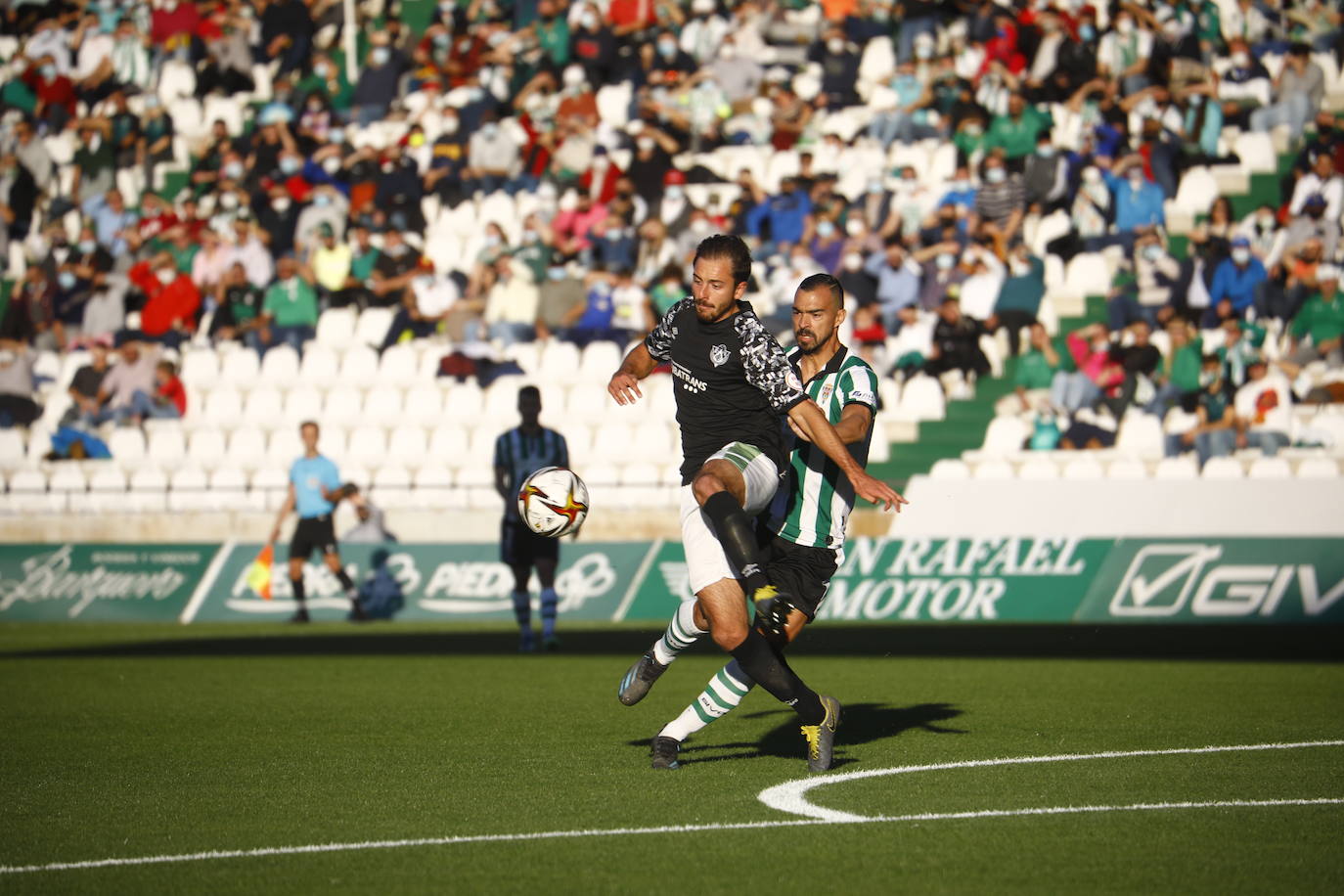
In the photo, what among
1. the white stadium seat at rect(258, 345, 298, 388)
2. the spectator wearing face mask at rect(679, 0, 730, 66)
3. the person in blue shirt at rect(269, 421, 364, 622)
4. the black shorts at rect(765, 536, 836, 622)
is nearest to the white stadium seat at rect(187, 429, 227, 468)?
the white stadium seat at rect(258, 345, 298, 388)

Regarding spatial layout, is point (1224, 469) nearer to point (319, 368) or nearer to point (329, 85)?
point (319, 368)

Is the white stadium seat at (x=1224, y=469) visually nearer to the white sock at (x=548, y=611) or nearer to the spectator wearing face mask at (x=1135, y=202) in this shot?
the spectator wearing face mask at (x=1135, y=202)

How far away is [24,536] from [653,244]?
886 centimetres

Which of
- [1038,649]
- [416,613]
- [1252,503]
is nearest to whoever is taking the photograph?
[1038,649]

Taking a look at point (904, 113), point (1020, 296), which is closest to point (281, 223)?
point (904, 113)

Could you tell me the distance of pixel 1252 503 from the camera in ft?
58.3

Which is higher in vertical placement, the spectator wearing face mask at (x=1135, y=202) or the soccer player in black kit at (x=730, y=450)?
the spectator wearing face mask at (x=1135, y=202)

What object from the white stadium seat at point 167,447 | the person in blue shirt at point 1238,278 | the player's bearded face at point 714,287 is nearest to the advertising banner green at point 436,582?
the white stadium seat at point 167,447

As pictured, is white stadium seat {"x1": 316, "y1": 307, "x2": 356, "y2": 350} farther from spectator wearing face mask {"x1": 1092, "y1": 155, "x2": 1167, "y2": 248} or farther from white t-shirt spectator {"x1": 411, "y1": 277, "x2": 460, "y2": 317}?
spectator wearing face mask {"x1": 1092, "y1": 155, "x2": 1167, "y2": 248}

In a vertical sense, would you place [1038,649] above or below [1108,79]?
below

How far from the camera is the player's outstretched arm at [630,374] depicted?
25.5 feet

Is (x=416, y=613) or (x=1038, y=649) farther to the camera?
(x=416, y=613)

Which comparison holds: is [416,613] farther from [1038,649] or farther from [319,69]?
[319,69]

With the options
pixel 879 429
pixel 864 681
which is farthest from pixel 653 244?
pixel 864 681
